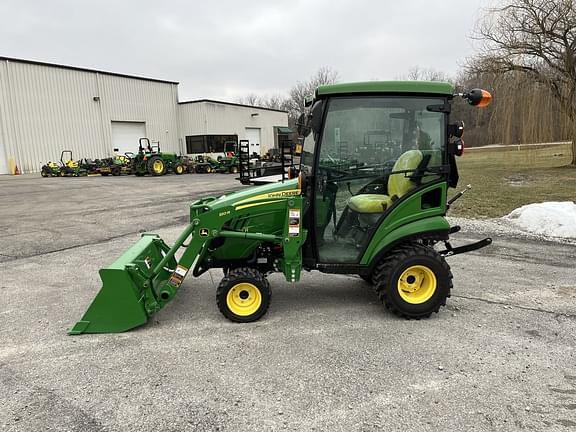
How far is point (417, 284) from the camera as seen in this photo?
3879mm

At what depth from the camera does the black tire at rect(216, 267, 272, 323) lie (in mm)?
3764

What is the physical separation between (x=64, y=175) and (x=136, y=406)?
896 inches

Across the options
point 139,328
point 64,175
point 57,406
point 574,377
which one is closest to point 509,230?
point 574,377

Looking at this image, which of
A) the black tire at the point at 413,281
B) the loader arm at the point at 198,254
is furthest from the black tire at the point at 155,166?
the black tire at the point at 413,281

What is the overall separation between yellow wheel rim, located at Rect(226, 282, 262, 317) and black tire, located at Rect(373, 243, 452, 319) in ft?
3.64

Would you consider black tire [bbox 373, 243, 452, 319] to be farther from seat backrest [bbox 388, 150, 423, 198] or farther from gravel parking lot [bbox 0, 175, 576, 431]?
seat backrest [bbox 388, 150, 423, 198]

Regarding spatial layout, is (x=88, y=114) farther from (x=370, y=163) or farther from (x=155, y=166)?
A: (x=370, y=163)

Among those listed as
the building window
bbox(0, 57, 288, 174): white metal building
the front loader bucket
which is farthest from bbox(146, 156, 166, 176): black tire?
the front loader bucket

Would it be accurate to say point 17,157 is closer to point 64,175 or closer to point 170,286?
point 64,175

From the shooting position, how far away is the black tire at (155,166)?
21.7m

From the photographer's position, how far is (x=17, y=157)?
2458cm

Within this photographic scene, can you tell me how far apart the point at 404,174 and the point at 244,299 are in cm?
187

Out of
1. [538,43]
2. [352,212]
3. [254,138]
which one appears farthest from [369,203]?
[254,138]

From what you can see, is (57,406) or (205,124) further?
(205,124)
